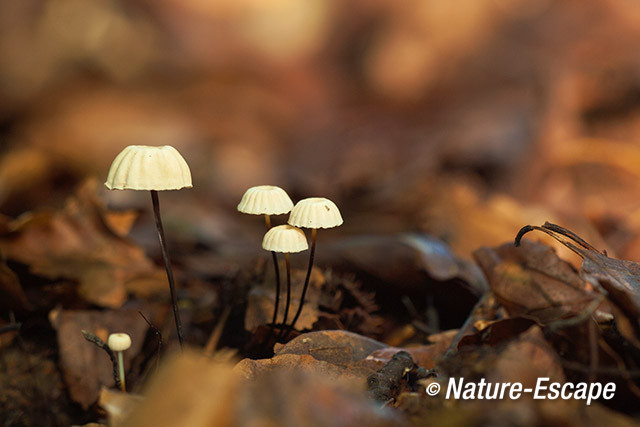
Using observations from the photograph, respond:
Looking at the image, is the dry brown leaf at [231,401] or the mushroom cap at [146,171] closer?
the dry brown leaf at [231,401]

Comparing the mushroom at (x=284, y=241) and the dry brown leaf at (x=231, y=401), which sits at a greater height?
the mushroom at (x=284, y=241)

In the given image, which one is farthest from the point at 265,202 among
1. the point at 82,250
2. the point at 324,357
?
the point at 82,250

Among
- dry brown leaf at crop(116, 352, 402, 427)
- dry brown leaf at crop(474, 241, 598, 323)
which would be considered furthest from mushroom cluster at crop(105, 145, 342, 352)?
dry brown leaf at crop(116, 352, 402, 427)

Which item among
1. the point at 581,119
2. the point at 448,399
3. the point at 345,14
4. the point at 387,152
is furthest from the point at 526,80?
the point at 448,399

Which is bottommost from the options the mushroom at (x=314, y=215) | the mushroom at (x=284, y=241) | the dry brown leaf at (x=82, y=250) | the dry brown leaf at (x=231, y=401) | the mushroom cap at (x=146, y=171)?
the dry brown leaf at (x=82, y=250)

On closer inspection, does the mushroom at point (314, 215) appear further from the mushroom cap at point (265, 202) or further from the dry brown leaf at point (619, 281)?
the dry brown leaf at point (619, 281)

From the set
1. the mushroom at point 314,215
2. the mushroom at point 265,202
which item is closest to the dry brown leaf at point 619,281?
the mushroom at point 314,215
